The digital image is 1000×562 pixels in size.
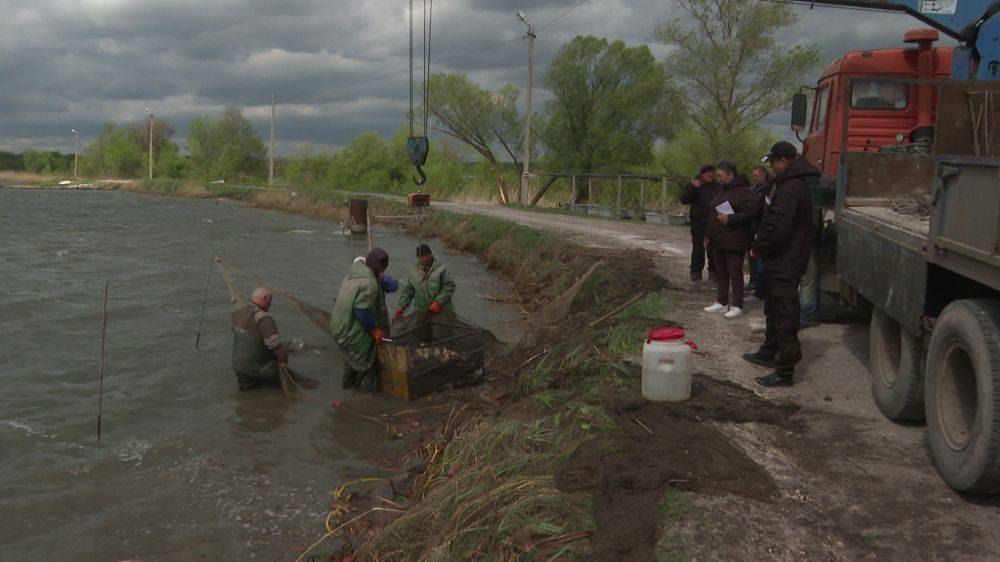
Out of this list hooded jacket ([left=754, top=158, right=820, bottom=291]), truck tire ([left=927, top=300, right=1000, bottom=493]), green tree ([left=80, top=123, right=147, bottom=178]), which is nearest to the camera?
truck tire ([left=927, top=300, right=1000, bottom=493])

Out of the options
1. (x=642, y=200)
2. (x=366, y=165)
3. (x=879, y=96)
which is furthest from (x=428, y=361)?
(x=366, y=165)

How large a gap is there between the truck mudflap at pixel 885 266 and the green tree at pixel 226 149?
7378 cm

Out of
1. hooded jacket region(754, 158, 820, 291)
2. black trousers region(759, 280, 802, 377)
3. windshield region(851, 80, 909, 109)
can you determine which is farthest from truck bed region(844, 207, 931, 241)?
windshield region(851, 80, 909, 109)

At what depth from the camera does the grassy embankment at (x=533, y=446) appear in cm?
401

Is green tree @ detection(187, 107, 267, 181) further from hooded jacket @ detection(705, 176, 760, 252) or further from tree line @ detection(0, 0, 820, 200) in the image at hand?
hooded jacket @ detection(705, 176, 760, 252)

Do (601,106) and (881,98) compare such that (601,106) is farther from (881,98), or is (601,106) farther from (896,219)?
(896,219)

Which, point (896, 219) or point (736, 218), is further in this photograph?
point (736, 218)

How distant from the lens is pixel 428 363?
8.43 m

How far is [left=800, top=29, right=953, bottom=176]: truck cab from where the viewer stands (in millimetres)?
9180

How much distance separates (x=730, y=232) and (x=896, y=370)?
2.79 m

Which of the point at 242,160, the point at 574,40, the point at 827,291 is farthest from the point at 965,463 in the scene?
the point at 242,160

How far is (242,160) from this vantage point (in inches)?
3054

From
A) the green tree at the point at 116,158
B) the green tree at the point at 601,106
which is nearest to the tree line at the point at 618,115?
the green tree at the point at 601,106

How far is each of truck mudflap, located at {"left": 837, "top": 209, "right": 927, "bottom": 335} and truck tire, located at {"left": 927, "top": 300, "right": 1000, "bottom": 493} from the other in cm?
37
